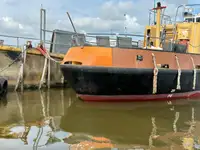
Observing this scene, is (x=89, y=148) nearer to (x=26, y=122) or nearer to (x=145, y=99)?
(x=26, y=122)

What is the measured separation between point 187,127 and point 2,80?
605 cm

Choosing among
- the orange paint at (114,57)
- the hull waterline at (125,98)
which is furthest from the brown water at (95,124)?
the orange paint at (114,57)

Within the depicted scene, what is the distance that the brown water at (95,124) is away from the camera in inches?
186

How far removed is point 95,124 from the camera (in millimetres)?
6023

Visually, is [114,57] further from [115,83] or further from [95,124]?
[95,124]

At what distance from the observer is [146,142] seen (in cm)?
486

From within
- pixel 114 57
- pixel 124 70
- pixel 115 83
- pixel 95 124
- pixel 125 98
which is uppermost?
pixel 114 57

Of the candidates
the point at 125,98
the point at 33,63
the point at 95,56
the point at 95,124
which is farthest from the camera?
the point at 33,63

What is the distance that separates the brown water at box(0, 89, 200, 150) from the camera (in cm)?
474

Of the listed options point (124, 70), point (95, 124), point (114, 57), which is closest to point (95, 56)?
point (114, 57)

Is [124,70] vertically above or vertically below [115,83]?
above

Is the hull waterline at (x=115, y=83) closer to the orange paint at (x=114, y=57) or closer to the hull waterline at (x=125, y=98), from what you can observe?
the hull waterline at (x=125, y=98)

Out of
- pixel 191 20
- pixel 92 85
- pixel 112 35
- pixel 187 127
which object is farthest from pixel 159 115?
pixel 191 20

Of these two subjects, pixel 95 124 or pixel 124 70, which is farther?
pixel 124 70
